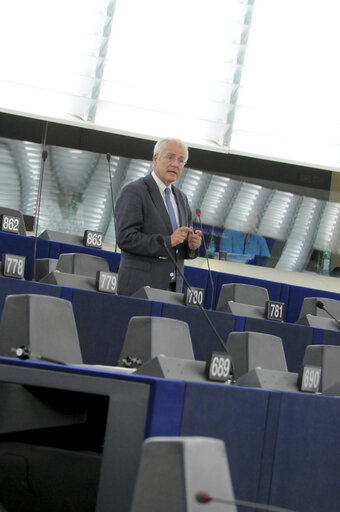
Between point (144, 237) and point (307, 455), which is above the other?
point (144, 237)

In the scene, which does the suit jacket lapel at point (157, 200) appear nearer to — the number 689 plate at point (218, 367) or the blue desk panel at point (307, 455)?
the number 689 plate at point (218, 367)

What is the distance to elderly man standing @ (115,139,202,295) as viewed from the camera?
4.23m

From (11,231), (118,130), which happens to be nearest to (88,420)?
(11,231)

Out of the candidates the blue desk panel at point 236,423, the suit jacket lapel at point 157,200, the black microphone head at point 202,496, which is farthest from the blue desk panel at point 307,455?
the suit jacket lapel at point 157,200

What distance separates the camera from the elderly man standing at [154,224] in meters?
4.23

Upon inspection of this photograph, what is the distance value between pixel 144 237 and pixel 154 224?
16cm

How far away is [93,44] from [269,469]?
6.50 m

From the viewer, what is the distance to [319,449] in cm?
249

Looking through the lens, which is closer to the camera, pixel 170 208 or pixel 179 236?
pixel 179 236

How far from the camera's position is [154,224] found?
432 centimetres

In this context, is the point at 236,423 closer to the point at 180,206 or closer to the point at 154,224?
the point at 154,224

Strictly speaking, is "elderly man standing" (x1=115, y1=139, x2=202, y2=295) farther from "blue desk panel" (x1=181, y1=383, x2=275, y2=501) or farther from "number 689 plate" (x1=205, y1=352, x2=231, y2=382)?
"blue desk panel" (x1=181, y1=383, x2=275, y2=501)

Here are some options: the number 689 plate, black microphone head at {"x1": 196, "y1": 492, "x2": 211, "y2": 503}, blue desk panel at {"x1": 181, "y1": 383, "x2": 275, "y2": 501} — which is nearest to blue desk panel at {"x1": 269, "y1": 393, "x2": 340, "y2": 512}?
blue desk panel at {"x1": 181, "y1": 383, "x2": 275, "y2": 501}

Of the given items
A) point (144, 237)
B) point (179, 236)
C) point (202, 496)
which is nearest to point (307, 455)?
point (202, 496)
